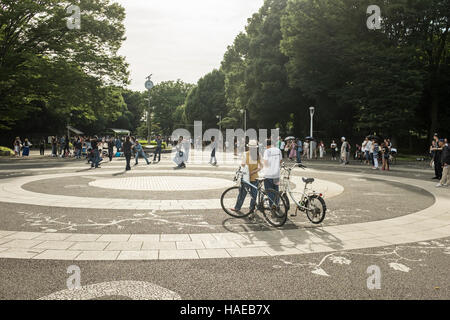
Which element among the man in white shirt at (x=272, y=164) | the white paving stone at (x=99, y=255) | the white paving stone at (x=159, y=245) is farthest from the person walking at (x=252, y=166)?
the white paving stone at (x=99, y=255)

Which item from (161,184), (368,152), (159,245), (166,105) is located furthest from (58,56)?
(166,105)

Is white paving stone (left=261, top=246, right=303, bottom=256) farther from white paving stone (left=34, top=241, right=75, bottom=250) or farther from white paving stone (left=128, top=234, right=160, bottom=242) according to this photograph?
white paving stone (left=34, top=241, right=75, bottom=250)

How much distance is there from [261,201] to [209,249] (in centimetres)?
258

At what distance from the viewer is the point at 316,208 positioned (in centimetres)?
772

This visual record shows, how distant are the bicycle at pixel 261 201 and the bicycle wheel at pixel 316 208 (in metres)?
0.64

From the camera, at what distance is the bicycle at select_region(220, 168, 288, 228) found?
759 centimetres

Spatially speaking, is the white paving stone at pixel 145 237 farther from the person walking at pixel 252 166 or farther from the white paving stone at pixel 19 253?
the person walking at pixel 252 166

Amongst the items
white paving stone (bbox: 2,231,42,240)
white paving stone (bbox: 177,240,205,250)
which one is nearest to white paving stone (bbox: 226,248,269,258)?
white paving stone (bbox: 177,240,205,250)

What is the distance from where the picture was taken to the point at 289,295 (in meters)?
4.00

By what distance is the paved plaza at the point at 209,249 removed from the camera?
4.19 metres

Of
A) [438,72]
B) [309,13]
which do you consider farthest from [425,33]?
[309,13]
